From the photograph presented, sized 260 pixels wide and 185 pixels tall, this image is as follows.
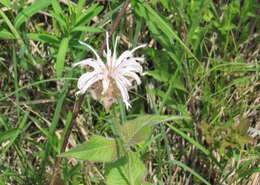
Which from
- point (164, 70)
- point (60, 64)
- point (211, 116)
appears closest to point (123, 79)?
point (60, 64)

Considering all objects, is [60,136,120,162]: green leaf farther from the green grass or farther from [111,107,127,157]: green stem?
the green grass

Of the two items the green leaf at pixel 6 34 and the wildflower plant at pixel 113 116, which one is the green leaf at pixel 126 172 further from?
the green leaf at pixel 6 34

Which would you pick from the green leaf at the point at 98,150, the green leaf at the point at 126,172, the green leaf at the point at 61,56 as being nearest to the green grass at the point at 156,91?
the green leaf at the point at 61,56

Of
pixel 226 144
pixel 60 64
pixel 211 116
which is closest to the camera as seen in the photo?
pixel 60 64

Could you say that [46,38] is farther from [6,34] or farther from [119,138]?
[119,138]

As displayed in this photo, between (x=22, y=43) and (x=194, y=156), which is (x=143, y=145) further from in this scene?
(x=22, y=43)

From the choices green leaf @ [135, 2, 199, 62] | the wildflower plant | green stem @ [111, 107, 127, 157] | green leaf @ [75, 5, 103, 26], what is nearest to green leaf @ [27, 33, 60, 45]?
green leaf @ [75, 5, 103, 26]

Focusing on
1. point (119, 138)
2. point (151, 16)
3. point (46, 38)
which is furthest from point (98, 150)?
point (151, 16)
